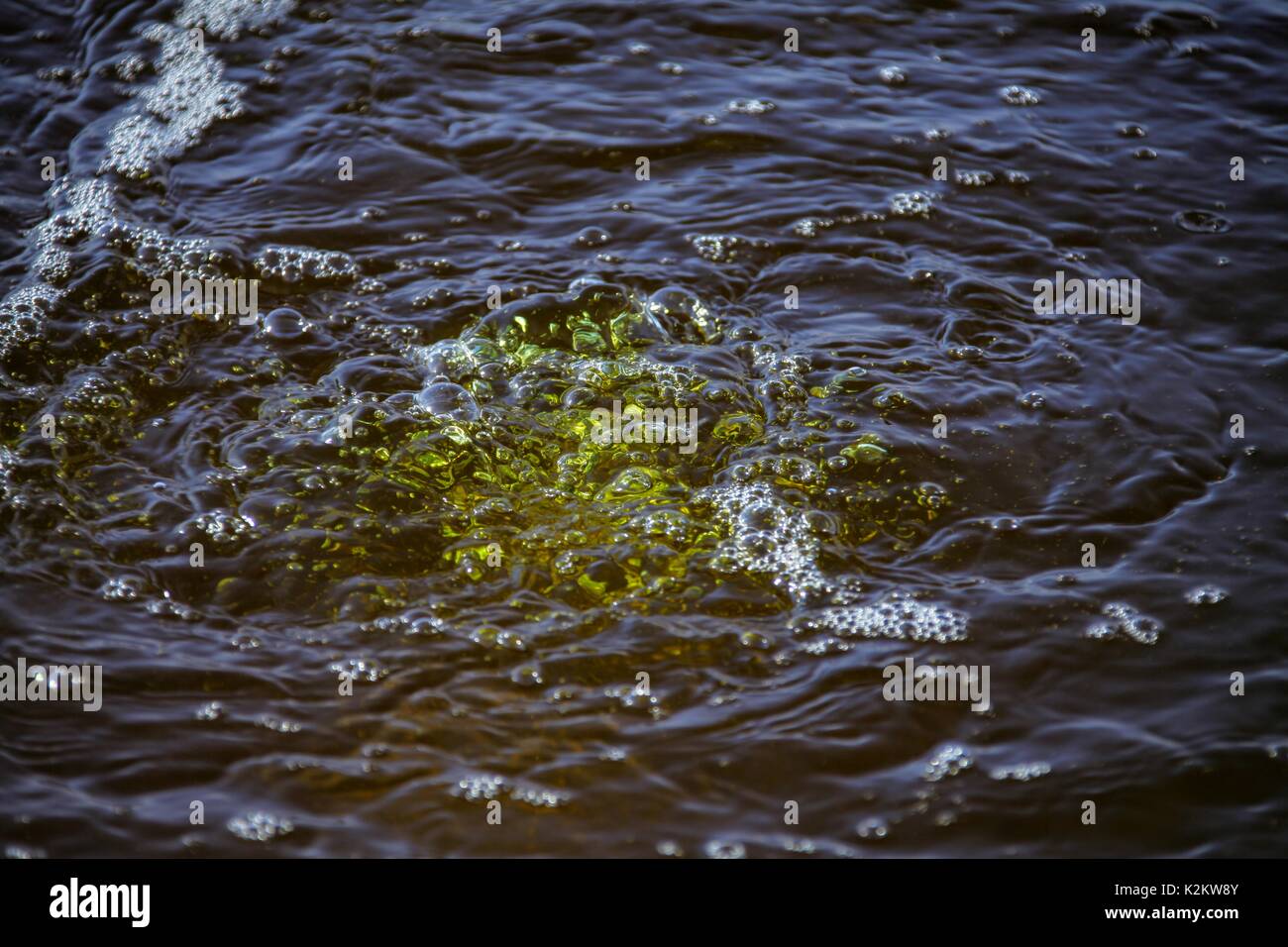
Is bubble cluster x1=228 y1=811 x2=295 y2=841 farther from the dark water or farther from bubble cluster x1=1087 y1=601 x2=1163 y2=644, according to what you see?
bubble cluster x1=1087 y1=601 x2=1163 y2=644

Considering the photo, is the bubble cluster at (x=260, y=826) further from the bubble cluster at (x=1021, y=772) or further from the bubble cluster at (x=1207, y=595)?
the bubble cluster at (x=1207, y=595)

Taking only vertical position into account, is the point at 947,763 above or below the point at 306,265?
below

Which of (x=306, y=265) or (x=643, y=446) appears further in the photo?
(x=306, y=265)

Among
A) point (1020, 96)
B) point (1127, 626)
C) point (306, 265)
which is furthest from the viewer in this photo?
point (1020, 96)

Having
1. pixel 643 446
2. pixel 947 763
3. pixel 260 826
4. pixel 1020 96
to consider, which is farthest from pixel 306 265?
pixel 1020 96

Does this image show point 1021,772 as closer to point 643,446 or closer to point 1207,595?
point 1207,595

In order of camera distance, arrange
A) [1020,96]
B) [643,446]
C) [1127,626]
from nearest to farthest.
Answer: [1127,626] → [643,446] → [1020,96]

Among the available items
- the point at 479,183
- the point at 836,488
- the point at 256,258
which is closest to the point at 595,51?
the point at 479,183

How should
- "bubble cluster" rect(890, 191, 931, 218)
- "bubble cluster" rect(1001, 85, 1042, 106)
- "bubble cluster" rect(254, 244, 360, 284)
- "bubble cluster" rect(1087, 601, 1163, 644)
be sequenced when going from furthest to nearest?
"bubble cluster" rect(1001, 85, 1042, 106), "bubble cluster" rect(890, 191, 931, 218), "bubble cluster" rect(254, 244, 360, 284), "bubble cluster" rect(1087, 601, 1163, 644)

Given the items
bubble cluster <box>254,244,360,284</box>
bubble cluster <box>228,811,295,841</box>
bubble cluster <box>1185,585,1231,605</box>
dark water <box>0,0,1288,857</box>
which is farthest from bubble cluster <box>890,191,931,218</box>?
bubble cluster <box>228,811,295,841</box>
